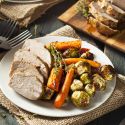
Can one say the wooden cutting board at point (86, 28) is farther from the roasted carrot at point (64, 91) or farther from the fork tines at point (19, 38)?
the roasted carrot at point (64, 91)

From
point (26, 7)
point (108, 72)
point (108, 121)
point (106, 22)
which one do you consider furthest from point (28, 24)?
point (108, 121)

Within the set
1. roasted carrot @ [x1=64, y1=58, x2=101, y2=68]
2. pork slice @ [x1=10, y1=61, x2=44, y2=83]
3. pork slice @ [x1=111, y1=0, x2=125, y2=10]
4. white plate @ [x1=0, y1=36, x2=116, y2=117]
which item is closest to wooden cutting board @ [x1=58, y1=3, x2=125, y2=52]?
pork slice @ [x1=111, y1=0, x2=125, y2=10]

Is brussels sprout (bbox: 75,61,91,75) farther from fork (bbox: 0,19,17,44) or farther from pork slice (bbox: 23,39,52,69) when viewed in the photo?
fork (bbox: 0,19,17,44)

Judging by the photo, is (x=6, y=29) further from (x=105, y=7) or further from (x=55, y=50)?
(x=105, y=7)

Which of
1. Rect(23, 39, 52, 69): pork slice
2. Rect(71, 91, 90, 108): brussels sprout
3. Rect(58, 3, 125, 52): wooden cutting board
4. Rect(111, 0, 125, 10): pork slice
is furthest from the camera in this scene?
Rect(111, 0, 125, 10): pork slice

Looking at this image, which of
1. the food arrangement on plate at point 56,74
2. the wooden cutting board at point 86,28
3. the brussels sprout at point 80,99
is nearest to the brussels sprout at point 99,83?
the food arrangement on plate at point 56,74

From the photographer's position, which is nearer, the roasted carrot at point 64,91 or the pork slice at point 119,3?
the roasted carrot at point 64,91
